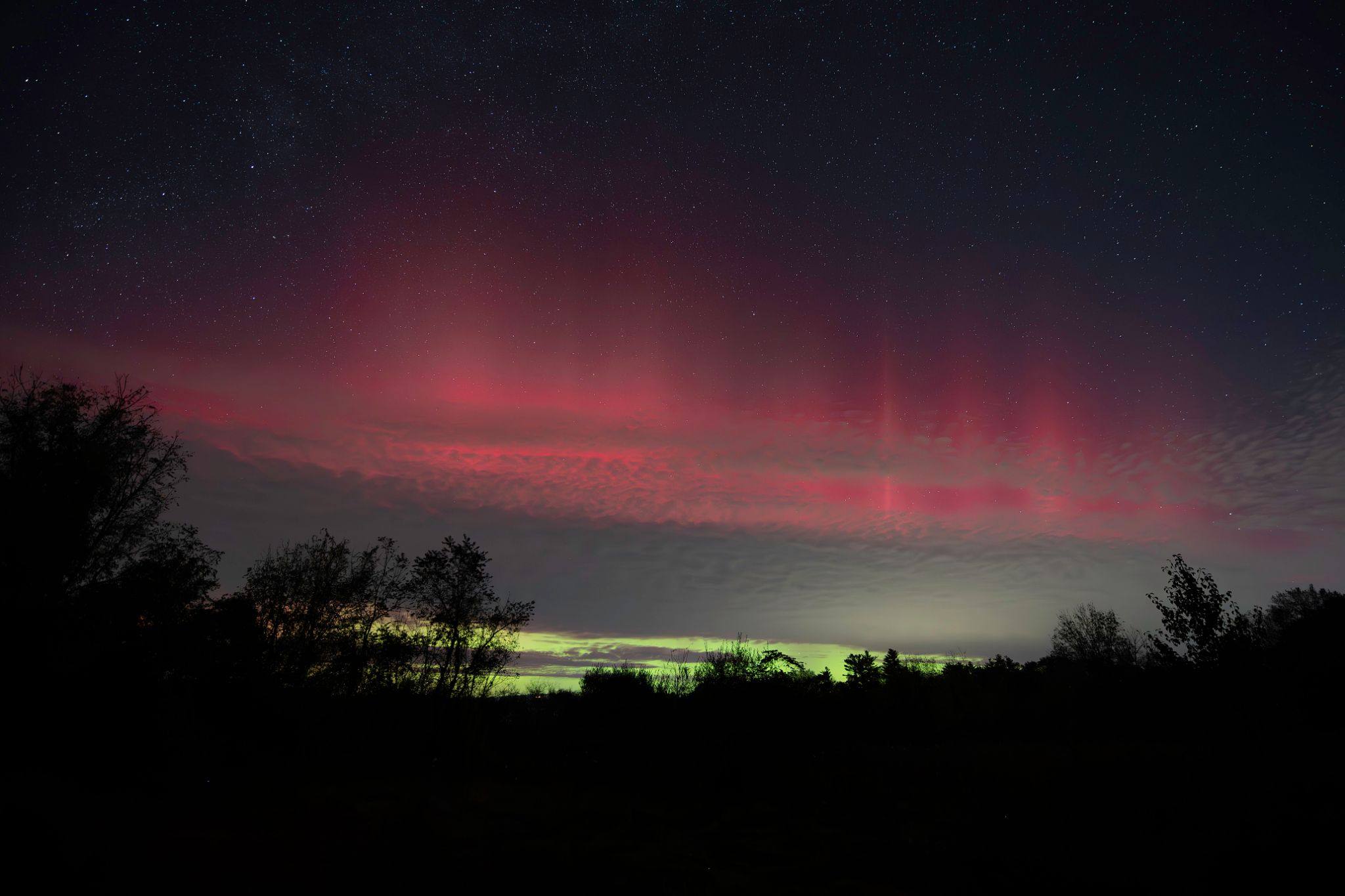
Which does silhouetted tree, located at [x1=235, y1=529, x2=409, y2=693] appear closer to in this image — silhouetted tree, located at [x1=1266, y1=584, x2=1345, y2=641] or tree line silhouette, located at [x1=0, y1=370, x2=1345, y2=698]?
tree line silhouette, located at [x1=0, y1=370, x2=1345, y2=698]

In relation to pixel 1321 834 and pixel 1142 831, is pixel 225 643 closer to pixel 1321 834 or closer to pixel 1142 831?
pixel 1142 831

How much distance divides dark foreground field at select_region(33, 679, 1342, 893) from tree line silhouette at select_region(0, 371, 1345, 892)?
6.2 inches

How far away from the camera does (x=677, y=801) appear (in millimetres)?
28000

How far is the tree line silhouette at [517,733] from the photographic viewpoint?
15852mm

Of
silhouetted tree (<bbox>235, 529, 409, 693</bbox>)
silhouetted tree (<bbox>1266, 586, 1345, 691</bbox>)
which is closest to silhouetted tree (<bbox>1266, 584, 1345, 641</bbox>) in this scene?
silhouetted tree (<bbox>1266, 586, 1345, 691</bbox>)

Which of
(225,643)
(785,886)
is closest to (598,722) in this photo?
(225,643)

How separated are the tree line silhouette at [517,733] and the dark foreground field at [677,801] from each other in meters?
0.16

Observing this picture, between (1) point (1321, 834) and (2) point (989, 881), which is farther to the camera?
(2) point (989, 881)

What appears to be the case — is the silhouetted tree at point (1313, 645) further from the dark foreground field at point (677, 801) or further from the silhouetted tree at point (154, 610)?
the silhouetted tree at point (154, 610)

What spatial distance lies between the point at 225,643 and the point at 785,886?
34908 mm

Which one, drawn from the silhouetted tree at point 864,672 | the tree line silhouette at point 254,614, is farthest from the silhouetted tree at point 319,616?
the silhouetted tree at point 864,672

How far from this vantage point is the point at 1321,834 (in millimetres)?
11250

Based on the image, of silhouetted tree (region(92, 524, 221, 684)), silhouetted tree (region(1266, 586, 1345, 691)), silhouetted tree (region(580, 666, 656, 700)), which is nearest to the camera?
silhouetted tree (region(1266, 586, 1345, 691))

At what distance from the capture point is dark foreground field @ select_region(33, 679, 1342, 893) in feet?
43.5
